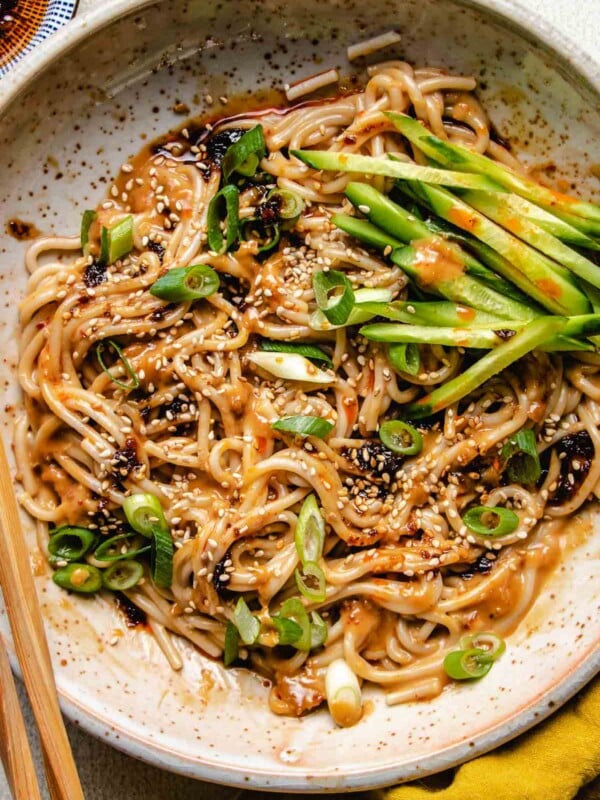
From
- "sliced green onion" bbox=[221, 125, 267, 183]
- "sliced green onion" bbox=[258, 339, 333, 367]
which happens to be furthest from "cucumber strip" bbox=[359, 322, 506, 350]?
"sliced green onion" bbox=[221, 125, 267, 183]

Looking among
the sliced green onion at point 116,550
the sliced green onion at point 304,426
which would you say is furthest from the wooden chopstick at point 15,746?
the sliced green onion at point 304,426

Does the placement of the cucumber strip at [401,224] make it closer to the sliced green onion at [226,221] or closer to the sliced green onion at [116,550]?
the sliced green onion at [226,221]

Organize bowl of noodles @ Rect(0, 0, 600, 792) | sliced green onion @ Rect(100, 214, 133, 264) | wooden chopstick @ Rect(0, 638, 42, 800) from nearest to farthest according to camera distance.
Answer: wooden chopstick @ Rect(0, 638, 42, 800)
bowl of noodles @ Rect(0, 0, 600, 792)
sliced green onion @ Rect(100, 214, 133, 264)

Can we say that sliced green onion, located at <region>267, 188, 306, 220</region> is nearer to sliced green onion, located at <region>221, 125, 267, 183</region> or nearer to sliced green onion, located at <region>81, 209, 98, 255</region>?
sliced green onion, located at <region>221, 125, 267, 183</region>

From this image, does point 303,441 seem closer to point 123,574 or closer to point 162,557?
point 162,557

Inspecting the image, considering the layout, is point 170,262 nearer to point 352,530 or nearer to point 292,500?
point 292,500

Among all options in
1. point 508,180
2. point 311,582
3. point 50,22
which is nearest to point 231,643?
point 311,582
